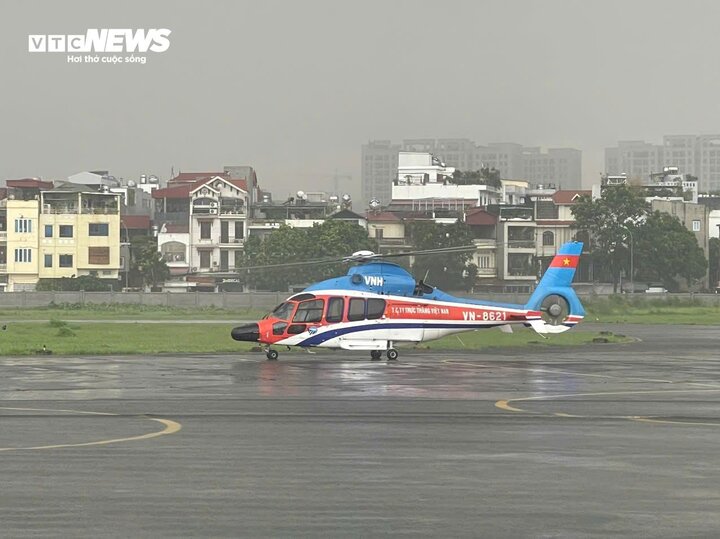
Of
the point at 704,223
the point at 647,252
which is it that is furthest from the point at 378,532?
the point at 704,223

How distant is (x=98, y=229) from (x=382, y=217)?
32141 mm

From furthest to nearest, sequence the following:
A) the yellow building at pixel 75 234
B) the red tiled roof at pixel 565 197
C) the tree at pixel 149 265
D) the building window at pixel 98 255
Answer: the red tiled roof at pixel 565 197
the tree at pixel 149 265
the building window at pixel 98 255
the yellow building at pixel 75 234

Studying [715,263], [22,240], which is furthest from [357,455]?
[715,263]

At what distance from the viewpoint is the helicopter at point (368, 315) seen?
4416cm

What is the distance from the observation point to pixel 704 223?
15325 centimetres

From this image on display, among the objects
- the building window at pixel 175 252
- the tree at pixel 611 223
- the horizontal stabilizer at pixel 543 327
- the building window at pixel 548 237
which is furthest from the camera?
the building window at pixel 548 237

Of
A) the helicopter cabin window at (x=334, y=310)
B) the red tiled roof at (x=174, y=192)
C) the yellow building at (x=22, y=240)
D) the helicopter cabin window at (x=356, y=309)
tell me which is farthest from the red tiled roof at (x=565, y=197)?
the helicopter cabin window at (x=334, y=310)

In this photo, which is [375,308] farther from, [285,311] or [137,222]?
[137,222]

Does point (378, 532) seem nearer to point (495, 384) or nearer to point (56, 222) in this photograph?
point (495, 384)

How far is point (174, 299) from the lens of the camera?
103 metres

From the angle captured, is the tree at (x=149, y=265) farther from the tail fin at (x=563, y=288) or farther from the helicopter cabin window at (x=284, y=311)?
the helicopter cabin window at (x=284, y=311)

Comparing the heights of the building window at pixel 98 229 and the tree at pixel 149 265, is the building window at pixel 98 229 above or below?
above

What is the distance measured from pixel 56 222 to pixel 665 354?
87.7 meters

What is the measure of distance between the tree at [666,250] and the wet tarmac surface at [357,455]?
331ft
